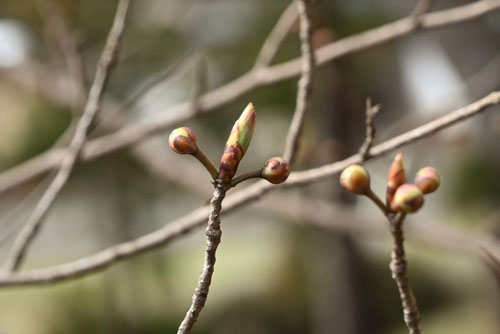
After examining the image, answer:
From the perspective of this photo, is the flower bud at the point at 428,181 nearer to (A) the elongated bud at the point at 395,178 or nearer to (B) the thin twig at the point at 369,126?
(A) the elongated bud at the point at 395,178

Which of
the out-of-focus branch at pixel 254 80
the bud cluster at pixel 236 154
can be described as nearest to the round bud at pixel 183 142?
the bud cluster at pixel 236 154

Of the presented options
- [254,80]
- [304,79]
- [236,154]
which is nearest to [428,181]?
[236,154]

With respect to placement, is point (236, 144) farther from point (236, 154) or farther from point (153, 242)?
point (153, 242)

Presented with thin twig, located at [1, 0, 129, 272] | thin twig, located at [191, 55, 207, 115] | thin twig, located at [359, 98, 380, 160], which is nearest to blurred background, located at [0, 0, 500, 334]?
thin twig, located at [191, 55, 207, 115]

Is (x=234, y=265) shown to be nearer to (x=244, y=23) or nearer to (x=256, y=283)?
(x=256, y=283)

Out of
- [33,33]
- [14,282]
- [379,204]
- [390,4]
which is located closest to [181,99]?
[33,33]

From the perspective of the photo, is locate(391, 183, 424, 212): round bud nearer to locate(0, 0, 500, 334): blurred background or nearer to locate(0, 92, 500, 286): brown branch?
locate(0, 92, 500, 286): brown branch
